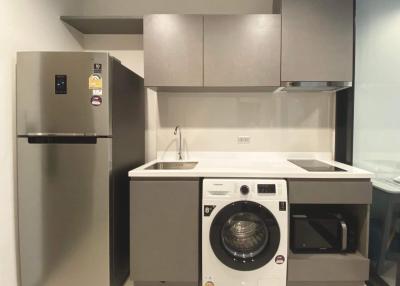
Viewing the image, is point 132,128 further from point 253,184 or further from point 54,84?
point 253,184

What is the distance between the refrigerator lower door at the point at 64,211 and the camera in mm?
1652

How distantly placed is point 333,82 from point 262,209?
1139mm

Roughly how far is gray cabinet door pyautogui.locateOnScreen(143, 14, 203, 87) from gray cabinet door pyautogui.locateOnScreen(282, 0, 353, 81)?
26.6 inches

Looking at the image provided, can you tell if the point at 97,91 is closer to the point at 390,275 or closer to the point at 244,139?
the point at 244,139

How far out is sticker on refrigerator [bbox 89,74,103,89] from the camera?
5.34 feet

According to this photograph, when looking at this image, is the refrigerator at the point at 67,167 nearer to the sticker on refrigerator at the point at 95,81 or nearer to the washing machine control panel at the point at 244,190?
the sticker on refrigerator at the point at 95,81

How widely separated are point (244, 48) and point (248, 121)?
705 mm

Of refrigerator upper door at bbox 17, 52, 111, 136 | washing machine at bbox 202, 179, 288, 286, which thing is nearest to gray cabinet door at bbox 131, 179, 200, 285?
washing machine at bbox 202, 179, 288, 286

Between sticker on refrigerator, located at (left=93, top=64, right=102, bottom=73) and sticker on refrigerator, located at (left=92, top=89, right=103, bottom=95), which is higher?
sticker on refrigerator, located at (left=93, top=64, right=102, bottom=73)

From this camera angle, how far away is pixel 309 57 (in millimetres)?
1953

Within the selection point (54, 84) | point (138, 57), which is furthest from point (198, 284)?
point (138, 57)

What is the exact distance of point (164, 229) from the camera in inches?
68.3

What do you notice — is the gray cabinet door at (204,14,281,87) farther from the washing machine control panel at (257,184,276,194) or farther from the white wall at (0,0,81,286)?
the white wall at (0,0,81,286)

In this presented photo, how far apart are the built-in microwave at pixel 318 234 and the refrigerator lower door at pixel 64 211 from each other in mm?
1318
